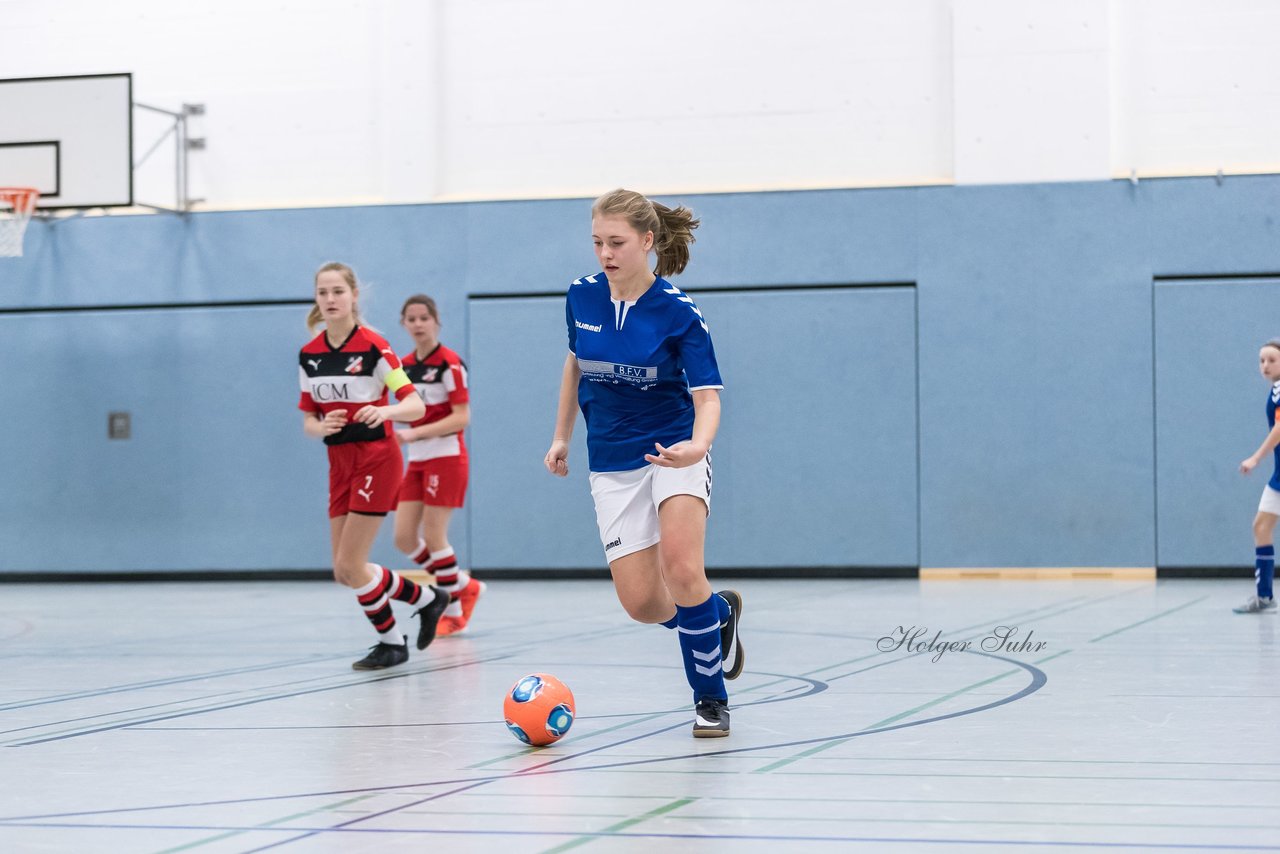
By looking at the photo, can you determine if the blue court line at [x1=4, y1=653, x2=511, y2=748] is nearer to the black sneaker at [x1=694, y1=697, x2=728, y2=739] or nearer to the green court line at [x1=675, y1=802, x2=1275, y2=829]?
the black sneaker at [x1=694, y1=697, x2=728, y2=739]

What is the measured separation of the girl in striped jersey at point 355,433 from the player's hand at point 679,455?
8.88 feet

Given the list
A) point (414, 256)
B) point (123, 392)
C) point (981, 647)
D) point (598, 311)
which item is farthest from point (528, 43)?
point (598, 311)

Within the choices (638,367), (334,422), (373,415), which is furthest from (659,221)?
(334,422)

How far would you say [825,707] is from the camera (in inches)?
225

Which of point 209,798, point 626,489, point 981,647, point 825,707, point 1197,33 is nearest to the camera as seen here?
point 209,798

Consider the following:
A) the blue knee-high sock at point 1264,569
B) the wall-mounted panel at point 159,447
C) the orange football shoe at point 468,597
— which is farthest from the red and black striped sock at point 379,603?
the wall-mounted panel at point 159,447

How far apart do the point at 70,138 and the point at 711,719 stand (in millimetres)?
11255

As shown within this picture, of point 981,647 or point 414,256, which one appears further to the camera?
point 414,256

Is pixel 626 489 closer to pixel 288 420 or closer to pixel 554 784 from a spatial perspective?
pixel 554 784

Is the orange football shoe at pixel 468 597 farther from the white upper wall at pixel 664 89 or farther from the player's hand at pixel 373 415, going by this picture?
the white upper wall at pixel 664 89

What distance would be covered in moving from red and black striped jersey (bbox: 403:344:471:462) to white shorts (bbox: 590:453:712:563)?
3.97 m

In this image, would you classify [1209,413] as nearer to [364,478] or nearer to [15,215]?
[364,478]

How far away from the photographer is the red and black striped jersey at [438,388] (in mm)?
9086

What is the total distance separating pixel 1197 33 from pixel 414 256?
25.7 ft
